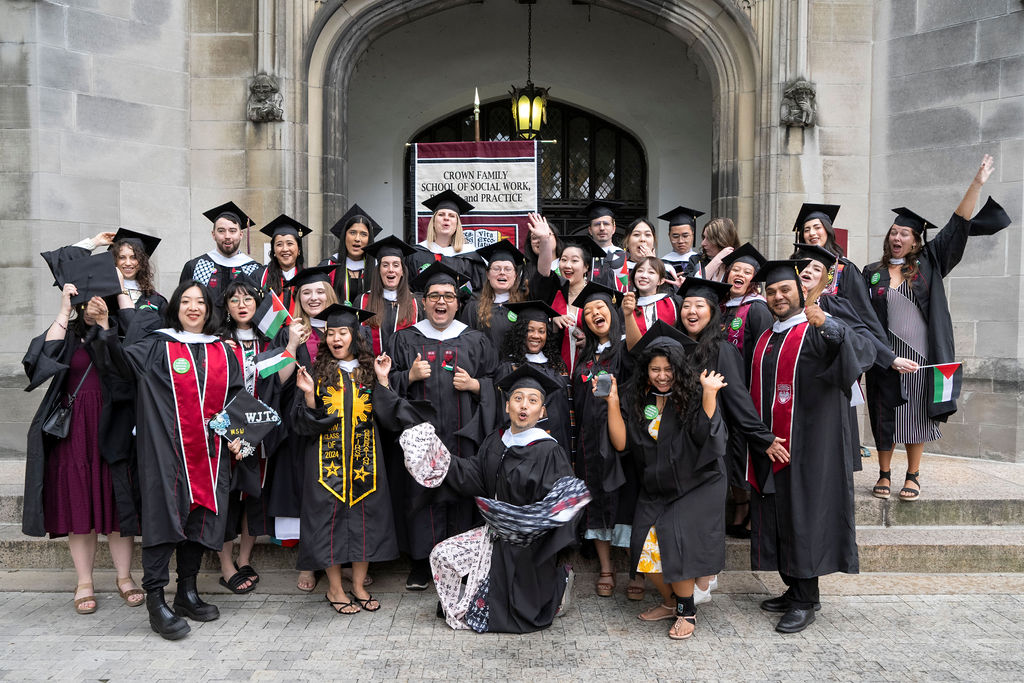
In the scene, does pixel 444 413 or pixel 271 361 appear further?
pixel 444 413

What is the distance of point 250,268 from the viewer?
238 inches

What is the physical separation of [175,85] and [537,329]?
517cm

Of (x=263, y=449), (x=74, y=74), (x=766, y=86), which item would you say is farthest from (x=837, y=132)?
(x=74, y=74)

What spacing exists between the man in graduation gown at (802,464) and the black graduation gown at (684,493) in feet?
1.06

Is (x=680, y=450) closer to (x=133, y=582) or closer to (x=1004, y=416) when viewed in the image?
(x=133, y=582)

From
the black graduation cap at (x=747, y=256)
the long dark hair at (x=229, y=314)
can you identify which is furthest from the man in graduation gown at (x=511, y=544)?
the black graduation cap at (x=747, y=256)

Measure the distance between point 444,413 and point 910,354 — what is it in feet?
11.2

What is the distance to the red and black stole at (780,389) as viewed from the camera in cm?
464

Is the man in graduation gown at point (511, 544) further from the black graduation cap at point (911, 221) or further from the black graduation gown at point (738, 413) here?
the black graduation cap at point (911, 221)

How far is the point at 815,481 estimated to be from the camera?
15.0 feet

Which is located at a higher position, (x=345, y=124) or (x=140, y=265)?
(x=345, y=124)

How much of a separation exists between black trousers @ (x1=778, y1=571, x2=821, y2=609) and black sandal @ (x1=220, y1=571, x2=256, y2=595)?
3.18m

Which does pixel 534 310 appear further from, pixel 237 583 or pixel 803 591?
pixel 237 583

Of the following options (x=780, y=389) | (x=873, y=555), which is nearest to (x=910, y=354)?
(x=873, y=555)
